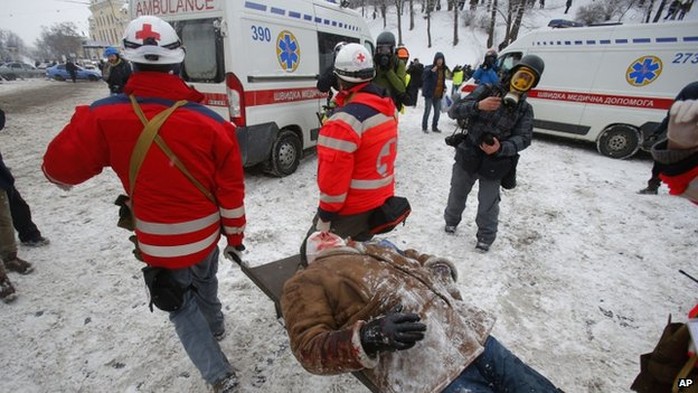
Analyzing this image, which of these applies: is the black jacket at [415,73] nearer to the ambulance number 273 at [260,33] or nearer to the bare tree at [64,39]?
the ambulance number 273 at [260,33]

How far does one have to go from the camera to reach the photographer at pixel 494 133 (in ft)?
9.93

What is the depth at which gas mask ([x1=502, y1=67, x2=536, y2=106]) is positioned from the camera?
2.95m

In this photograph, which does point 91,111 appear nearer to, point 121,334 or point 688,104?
point 121,334

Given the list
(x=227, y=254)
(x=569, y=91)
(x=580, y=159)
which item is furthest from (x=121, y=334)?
(x=569, y=91)

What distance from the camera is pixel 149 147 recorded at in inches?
59.5

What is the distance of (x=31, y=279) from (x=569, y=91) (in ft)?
31.3

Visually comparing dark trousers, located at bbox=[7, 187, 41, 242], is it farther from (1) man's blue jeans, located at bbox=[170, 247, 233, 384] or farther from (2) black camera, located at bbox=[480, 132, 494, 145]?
(2) black camera, located at bbox=[480, 132, 494, 145]

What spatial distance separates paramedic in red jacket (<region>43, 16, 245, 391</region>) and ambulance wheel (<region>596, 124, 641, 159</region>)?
27.0 ft

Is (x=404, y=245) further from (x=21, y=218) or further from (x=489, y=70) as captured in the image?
(x=489, y=70)

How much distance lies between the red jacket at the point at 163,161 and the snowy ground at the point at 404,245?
108 cm

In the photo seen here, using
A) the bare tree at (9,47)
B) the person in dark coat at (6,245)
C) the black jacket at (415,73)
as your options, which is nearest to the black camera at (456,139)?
the person in dark coat at (6,245)

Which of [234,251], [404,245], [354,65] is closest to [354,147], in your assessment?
[354,65]

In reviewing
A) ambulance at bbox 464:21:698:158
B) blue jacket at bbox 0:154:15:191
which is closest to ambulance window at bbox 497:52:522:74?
ambulance at bbox 464:21:698:158

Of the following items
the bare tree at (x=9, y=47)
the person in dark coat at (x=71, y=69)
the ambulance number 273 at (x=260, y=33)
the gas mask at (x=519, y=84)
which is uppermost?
the bare tree at (x=9, y=47)
